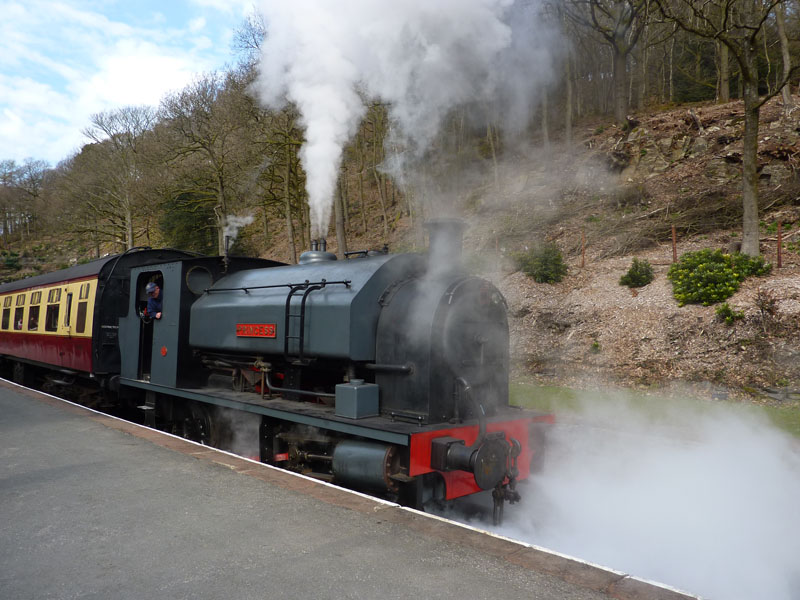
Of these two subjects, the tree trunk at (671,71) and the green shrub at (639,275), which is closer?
the green shrub at (639,275)

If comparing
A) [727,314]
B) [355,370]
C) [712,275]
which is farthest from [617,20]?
[355,370]

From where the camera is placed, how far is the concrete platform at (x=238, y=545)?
2.98 m

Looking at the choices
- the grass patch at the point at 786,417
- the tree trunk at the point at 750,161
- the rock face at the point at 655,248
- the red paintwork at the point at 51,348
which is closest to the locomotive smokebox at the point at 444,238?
the grass patch at the point at 786,417

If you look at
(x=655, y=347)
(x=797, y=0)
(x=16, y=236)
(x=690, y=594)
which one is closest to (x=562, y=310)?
(x=655, y=347)

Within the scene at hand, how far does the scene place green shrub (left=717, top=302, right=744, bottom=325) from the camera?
1044 centimetres

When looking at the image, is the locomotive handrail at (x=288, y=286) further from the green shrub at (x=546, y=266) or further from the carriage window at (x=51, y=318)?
the green shrub at (x=546, y=266)

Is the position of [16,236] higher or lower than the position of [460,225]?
higher

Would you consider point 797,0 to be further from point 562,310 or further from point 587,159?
point 562,310

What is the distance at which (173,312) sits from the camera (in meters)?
7.17

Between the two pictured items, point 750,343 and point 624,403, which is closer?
point 624,403

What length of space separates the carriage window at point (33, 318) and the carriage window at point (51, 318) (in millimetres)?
768

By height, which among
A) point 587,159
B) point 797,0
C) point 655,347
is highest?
point 797,0

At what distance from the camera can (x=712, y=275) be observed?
11.3m

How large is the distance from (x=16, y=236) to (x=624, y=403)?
2643 inches
